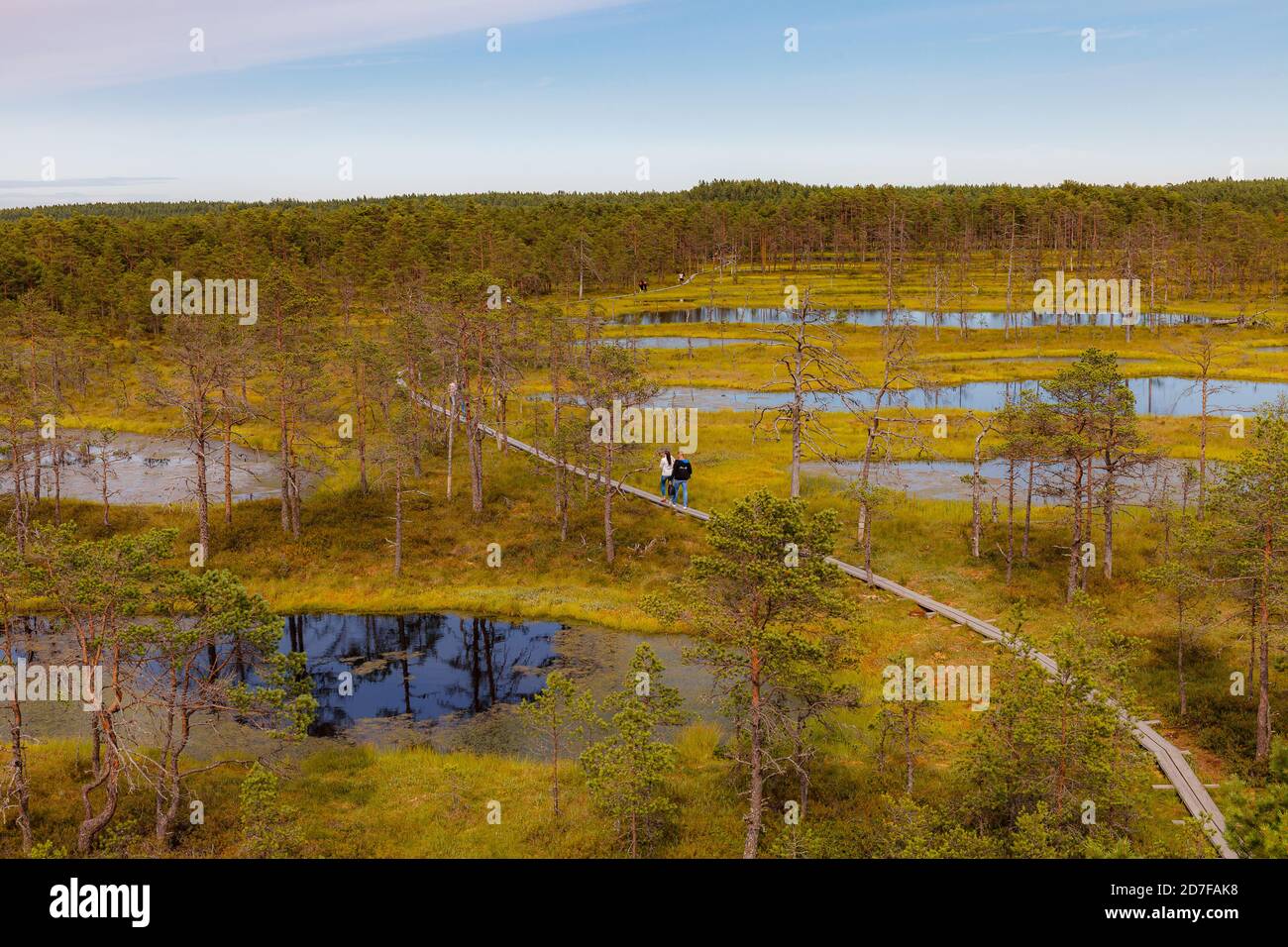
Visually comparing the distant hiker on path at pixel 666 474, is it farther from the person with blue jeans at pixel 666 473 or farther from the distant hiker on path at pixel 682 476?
the distant hiker on path at pixel 682 476

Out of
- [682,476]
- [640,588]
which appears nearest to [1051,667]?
[640,588]

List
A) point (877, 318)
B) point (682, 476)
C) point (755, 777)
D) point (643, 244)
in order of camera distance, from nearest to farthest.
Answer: point (755, 777)
point (682, 476)
point (877, 318)
point (643, 244)

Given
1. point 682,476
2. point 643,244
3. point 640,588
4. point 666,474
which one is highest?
point 643,244

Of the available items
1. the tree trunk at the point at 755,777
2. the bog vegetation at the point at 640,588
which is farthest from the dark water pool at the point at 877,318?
the tree trunk at the point at 755,777

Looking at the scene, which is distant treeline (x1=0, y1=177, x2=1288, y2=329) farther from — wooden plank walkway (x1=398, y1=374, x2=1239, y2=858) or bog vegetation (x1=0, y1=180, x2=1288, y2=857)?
wooden plank walkway (x1=398, y1=374, x2=1239, y2=858)

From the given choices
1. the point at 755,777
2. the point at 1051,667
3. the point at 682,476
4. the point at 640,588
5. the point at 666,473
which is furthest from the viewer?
the point at 666,473

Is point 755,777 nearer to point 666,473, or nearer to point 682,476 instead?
point 682,476
